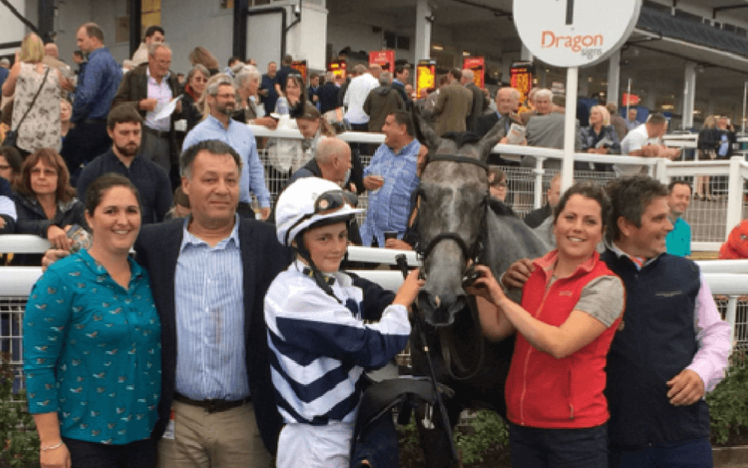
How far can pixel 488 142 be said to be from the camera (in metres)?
3.52

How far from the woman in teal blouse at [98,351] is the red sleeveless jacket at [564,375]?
1.41m

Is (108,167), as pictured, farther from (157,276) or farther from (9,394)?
(157,276)

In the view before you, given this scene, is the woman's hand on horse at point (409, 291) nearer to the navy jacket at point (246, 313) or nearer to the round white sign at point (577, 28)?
the navy jacket at point (246, 313)

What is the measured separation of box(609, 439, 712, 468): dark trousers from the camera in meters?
2.96

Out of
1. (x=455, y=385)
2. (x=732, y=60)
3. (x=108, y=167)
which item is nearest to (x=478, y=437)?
(x=455, y=385)

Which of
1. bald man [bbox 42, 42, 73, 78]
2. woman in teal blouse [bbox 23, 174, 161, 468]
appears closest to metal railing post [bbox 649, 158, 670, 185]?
bald man [bbox 42, 42, 73, 78]

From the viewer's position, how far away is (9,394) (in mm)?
3729

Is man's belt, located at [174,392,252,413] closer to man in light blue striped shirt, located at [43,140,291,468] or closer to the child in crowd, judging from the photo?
man in light blue striped shirt, located at [43,140,291,468]

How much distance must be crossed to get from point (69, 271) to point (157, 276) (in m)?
0.32

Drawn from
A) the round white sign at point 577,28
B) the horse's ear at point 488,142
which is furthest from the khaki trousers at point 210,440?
the round white sign at point 577,28

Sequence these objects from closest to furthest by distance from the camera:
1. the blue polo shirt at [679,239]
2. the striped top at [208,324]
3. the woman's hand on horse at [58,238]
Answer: the striped top at [208,324]
the woman's hand on horse at [58,238]
the blue polo shirt at [679,239]

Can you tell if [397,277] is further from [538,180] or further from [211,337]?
[538,180]

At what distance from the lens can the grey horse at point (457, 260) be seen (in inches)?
116

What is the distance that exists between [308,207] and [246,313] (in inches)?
23.6
